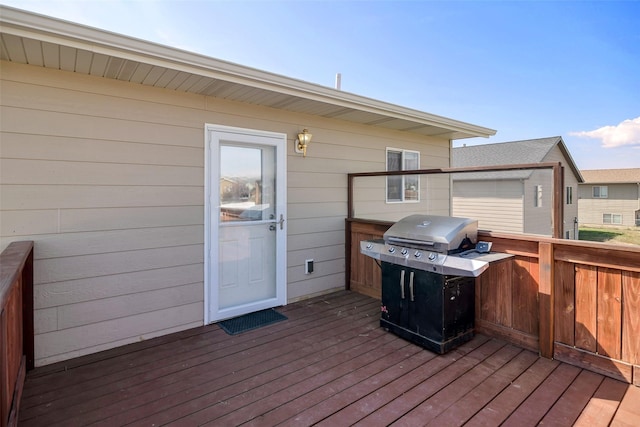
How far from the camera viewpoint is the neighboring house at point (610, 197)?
733 inches

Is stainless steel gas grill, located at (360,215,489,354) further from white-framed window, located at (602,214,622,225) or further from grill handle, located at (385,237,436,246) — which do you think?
white-framed window, located at (602,214,622,225)

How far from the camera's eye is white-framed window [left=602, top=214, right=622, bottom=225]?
18.8m

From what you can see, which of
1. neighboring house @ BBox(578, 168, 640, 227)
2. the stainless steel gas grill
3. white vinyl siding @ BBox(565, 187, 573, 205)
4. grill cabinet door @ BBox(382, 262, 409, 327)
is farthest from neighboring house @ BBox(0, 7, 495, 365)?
neighboring house @ BBox(578, 168, 640, 227)

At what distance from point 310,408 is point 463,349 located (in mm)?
1452

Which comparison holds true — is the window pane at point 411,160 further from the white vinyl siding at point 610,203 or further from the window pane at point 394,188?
the white vinyl siding at point 610,203

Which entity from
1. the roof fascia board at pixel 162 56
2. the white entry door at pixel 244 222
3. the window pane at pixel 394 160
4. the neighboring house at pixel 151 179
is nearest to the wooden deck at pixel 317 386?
the neighboring house at pixel 151 179

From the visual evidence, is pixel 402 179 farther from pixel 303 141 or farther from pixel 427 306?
pixel 427 306

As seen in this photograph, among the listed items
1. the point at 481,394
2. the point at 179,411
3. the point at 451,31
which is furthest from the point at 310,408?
the point at 451,31

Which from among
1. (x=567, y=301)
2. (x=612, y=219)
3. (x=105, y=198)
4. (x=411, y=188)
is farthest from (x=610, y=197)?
(x=105, y=198)

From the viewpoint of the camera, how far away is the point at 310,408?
1957 millimetres

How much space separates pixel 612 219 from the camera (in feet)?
62.5

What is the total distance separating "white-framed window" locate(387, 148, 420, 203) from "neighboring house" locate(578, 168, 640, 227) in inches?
734

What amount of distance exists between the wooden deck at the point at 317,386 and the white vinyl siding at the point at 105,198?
1.04 ft

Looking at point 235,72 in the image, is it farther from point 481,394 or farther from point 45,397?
point 481,394
